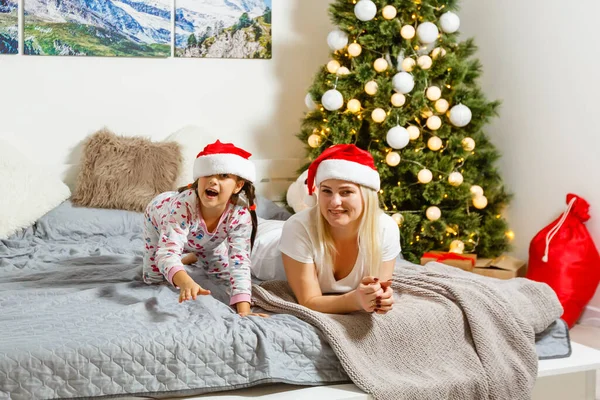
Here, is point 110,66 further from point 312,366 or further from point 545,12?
point 312,366

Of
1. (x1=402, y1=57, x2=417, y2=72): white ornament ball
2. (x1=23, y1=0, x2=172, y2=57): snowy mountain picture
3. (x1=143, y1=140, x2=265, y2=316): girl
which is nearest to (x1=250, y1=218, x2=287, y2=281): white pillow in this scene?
(x1=143, y1=140, x2=265, y2=316): girl

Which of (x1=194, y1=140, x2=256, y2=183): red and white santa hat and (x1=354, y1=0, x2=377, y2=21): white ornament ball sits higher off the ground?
(x1=354, y1=0, x2=377, y2=21): white ornament ball

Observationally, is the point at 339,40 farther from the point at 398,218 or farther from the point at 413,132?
the point at 398,218

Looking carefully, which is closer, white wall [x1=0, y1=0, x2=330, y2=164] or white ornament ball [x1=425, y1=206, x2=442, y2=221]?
white ornament ball [x1=425, y1=206, x2=442, y2=221]

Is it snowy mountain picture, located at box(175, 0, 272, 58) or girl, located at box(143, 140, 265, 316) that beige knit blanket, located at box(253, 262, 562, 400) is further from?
snowy mountain picture, located at box(175, 0, 272, 58)

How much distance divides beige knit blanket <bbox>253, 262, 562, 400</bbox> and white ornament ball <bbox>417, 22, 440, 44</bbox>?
193 cm

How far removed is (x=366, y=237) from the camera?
2238mm

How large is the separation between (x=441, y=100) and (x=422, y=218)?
64 cm

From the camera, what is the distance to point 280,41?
4.57m

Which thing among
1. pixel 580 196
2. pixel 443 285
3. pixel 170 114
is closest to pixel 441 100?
pixel 580 196

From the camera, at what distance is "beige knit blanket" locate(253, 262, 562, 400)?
2.00 metres

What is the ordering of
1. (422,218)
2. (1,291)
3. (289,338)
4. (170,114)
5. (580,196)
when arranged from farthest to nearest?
(170,114) → (422,218) → (580,196) → (1,291) → (289,338)

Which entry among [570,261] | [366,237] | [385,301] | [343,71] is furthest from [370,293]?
[343,71]

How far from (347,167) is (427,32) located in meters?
1.93
